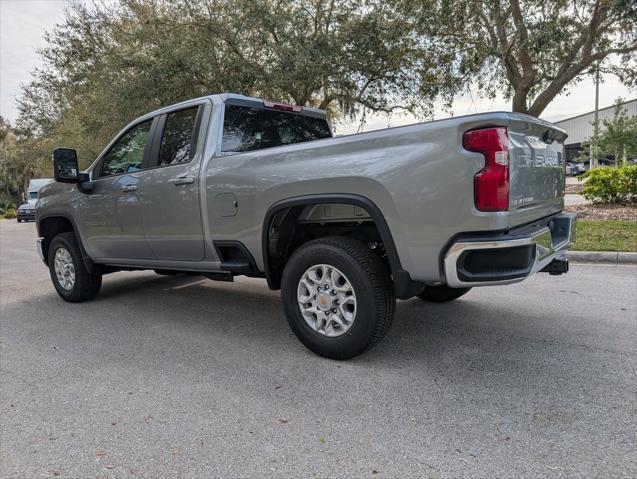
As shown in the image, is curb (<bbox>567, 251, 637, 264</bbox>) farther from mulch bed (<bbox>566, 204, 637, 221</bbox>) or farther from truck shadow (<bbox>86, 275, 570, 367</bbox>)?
mulch bed (<bbox>566, 204, 637, 221</bbox>)

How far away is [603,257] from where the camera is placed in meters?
7.04

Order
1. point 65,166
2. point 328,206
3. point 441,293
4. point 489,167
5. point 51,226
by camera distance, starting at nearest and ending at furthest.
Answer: point 489,167 < point 328,206 < point 441,293 < point 65,166 < point 51,226

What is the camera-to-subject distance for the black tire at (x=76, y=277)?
5566mm

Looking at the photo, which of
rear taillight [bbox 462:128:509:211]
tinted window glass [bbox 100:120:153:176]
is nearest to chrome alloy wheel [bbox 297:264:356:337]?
rear taillight [bbox 462:128:509:211]

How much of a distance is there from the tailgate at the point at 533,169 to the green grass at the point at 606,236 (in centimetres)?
318

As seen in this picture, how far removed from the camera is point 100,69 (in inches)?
617

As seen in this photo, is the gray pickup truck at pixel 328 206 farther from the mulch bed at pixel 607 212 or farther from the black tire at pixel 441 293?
the mulch bed at pixel 607 212

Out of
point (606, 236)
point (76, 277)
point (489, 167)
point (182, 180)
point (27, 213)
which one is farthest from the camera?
point (27, 213)

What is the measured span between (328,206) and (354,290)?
74cm

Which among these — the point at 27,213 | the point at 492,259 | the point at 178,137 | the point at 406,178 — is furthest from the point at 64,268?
the point at 27,213

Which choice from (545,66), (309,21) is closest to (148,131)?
(309,21)

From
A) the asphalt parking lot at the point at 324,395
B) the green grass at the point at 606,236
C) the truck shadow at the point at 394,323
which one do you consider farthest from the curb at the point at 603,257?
the truck shadow at the point at 394,323

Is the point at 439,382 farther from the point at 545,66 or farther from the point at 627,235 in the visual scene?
the point at 545,66

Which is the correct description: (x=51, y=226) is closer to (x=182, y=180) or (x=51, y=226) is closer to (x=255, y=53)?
(x=182, y=180)
